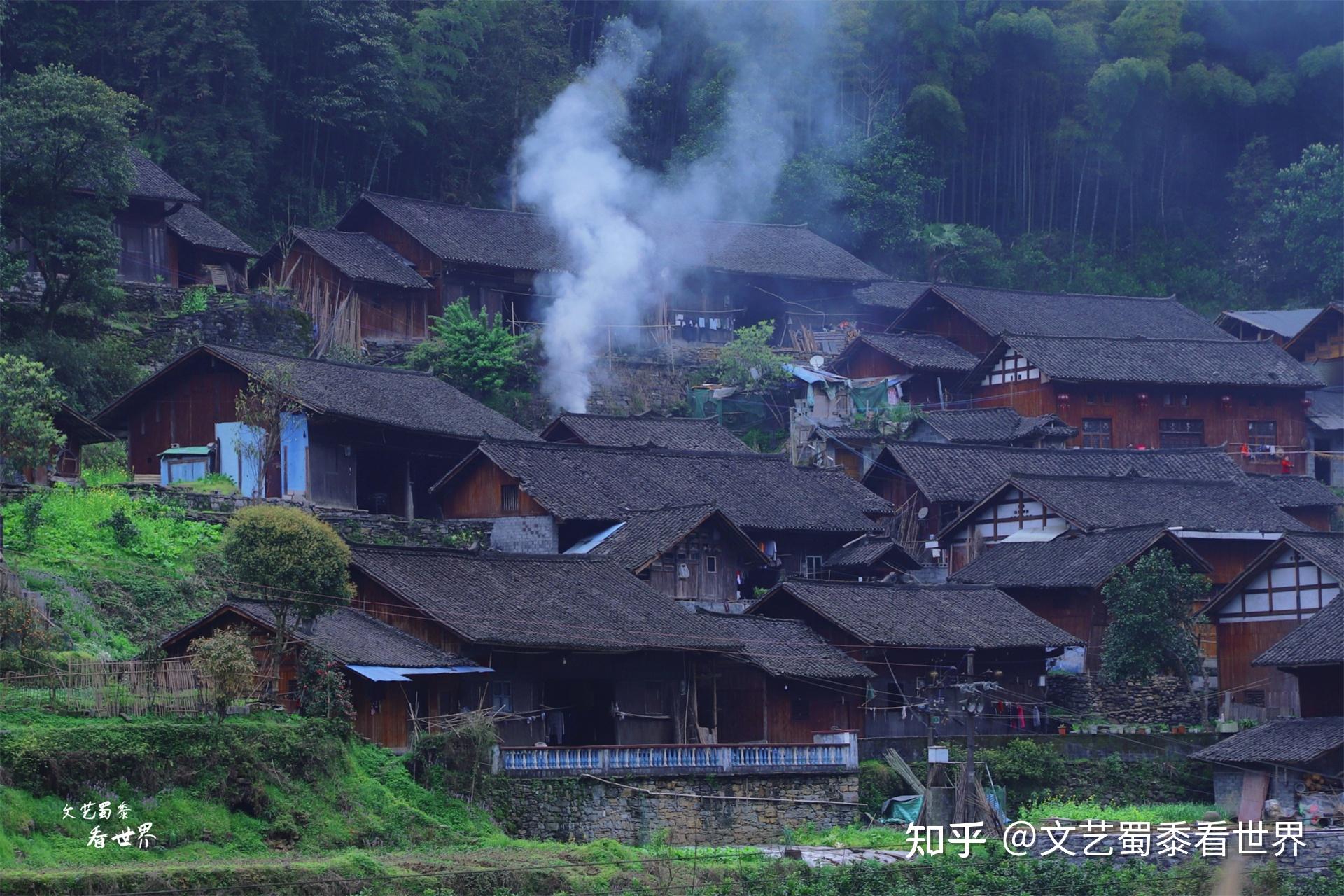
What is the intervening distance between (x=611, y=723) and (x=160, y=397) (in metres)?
17.0

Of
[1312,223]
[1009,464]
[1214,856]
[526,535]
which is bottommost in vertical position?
[1214,856]

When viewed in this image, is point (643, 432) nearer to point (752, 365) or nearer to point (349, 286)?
point (752, 365)

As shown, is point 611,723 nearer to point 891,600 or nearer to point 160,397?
point 891,600

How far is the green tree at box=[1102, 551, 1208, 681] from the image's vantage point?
4297 cm

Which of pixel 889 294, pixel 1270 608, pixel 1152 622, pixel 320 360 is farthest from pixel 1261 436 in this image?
pixel 320 360

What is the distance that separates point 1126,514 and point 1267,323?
25.0 m

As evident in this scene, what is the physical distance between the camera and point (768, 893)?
30.2 metres

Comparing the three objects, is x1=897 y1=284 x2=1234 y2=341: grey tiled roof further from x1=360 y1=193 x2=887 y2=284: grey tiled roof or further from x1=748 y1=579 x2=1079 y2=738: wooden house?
x1=748 y1=579 x2=1079 y2=738: wooden house

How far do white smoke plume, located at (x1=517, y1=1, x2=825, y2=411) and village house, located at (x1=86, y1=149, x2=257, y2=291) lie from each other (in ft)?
33.6

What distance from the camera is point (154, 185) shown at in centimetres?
5691

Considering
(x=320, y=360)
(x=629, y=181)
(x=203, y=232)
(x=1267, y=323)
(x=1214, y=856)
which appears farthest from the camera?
(x=1267, y=323)

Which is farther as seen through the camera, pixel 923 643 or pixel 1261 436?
pixel 1261 436

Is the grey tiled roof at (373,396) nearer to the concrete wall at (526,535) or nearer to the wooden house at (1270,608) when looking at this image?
the concrete wall at (526,535)

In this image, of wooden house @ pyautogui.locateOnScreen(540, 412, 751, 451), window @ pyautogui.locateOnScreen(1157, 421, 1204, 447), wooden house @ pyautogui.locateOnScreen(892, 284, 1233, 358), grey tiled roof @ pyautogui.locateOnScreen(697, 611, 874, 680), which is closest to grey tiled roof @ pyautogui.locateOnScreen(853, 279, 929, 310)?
wooden house @ pyautogui.locateOnScreen(892, 284, 1233, 358)
